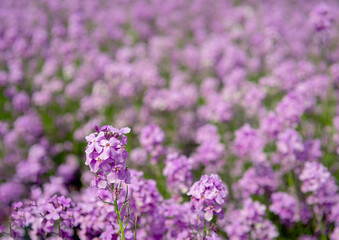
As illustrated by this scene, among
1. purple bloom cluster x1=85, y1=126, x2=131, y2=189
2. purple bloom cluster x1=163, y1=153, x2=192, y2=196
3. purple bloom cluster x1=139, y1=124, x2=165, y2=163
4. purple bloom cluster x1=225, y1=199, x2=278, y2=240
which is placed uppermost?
purple bloom cluster x1=139, y1=124, x2=165, y2=163

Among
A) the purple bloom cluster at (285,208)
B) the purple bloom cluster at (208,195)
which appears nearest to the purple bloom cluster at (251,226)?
the purple bloom cluster at (285,208)

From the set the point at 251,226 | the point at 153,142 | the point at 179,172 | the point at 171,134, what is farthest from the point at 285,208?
the point at 171,134

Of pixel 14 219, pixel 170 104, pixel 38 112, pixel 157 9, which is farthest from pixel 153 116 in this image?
pixel 157 9

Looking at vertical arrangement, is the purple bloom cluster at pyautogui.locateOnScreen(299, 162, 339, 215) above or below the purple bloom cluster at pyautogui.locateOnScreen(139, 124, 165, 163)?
below

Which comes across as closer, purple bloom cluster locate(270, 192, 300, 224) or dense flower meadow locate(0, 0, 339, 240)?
dense flower meadow locate(0, 0, 339, 240)

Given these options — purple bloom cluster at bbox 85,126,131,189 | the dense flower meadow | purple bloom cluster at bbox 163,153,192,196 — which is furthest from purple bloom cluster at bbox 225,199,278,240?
purple bloom cluster at bbox 85,126,131,189

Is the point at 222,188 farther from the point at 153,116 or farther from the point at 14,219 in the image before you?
the point at 153,116

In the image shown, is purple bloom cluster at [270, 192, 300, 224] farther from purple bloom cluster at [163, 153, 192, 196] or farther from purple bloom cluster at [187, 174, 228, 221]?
purple bloom cluster at [187, 174, 228, 221]

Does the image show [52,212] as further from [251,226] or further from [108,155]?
[251,226]
